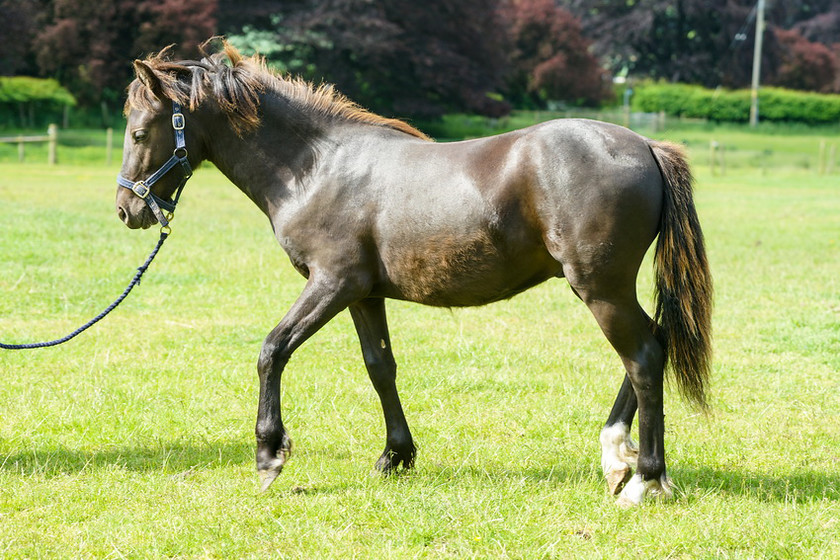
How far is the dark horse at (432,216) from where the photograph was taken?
430 centimetres

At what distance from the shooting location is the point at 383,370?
16.4ft

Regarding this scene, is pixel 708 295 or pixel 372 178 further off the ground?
pixel 372 178

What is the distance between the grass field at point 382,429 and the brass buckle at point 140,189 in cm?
147

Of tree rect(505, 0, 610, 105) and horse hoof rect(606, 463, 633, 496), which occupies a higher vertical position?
tree rect(505, 0, 610, 105)

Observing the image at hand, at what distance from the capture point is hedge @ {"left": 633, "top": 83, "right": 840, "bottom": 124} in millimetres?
56969

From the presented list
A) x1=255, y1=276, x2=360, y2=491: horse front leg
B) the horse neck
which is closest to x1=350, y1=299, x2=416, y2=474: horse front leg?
x1=255, y1=276, x2=360, y2=491: horse front leg

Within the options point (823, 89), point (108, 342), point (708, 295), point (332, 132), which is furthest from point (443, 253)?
point (823, 89)

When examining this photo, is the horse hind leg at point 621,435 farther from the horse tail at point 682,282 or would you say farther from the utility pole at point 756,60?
the utility pole at point 756,60

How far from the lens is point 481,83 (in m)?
43.4

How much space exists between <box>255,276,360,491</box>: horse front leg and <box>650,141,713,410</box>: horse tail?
1.56 metres

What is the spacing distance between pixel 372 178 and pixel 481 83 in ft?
131

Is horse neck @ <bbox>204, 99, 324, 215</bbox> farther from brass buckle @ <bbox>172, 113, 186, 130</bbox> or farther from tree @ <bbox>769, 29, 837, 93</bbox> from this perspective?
tree @ <bbox>769, 29, 837, 93</bbox>

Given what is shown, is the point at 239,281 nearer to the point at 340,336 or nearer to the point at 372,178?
the point at 340,336

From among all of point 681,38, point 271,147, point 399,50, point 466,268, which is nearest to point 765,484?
point 466,268
